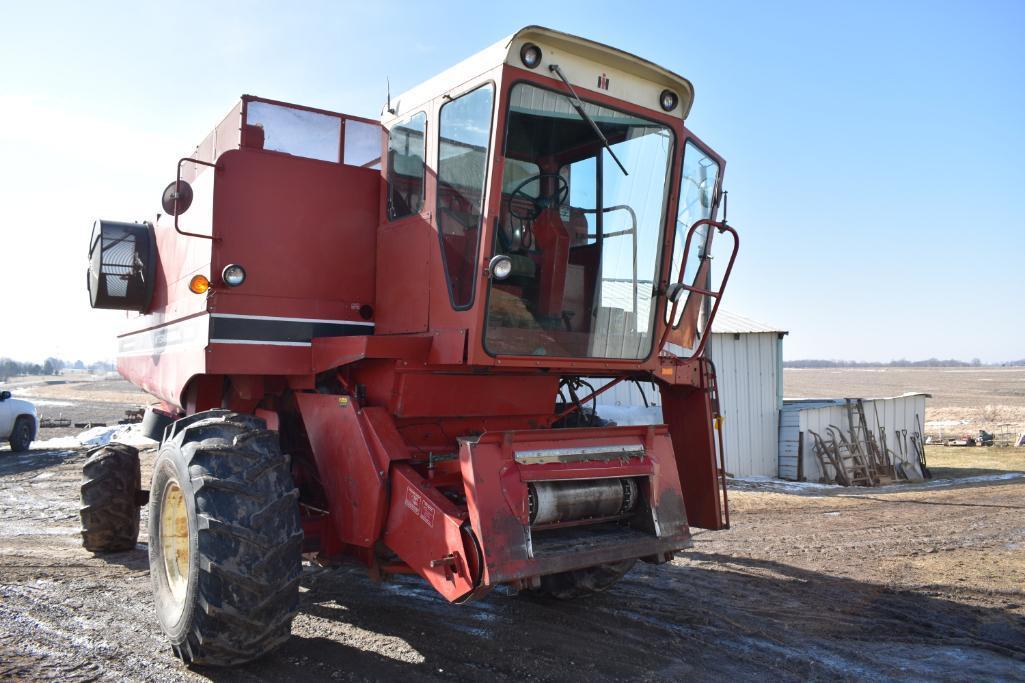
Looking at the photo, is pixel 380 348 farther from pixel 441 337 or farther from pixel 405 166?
pixel 405 166

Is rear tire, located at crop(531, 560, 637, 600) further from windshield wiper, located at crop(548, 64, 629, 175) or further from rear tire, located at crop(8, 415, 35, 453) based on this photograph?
rear tire, located at crop(8, 415, 35, 453)

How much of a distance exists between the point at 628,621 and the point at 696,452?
1436mm

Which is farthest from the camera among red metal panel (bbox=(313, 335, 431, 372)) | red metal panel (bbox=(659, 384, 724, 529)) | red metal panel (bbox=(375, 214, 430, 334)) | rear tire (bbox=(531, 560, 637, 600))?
red metal panel (bbox=(659, 384, 724, 529))

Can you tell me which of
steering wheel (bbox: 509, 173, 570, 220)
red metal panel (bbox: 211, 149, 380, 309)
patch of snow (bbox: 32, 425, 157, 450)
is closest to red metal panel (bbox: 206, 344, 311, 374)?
red metal panel (bbox: 211, 149, 380, 309)

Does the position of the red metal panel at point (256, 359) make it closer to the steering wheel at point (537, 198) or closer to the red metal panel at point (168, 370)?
the red metal panel at point (168, 370)

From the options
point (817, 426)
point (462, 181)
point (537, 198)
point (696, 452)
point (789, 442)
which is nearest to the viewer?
point (462, 181)

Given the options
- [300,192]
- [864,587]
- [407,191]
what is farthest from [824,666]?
[300,192]

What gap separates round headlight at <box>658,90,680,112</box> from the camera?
5.11m

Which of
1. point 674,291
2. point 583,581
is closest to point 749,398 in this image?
point 583,581

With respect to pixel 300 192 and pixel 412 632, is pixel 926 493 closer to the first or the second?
pixel 412 632

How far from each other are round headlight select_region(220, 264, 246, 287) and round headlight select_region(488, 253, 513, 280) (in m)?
1.86

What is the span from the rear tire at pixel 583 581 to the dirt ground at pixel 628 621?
109mm

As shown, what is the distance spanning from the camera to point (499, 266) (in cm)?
449

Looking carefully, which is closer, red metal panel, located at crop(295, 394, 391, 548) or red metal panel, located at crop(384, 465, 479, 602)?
red metal panel, located at crop(384, 465, 479, 602)
